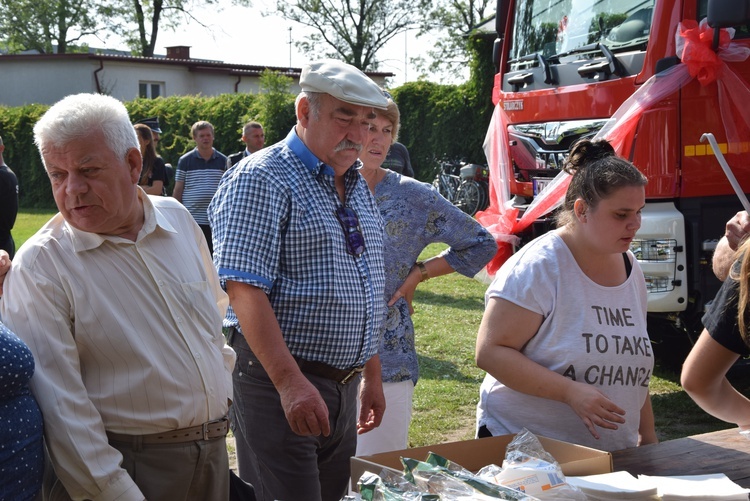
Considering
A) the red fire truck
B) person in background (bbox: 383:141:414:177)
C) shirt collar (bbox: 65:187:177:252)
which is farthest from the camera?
person in background (bbox: 383:141:414:177)

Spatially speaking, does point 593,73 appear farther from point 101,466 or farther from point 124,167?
point 101,466

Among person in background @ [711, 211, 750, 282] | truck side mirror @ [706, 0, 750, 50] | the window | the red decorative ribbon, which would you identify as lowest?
person in background @ [711, 211, 750, 282]

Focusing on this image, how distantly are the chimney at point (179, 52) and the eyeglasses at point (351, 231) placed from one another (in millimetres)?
38274

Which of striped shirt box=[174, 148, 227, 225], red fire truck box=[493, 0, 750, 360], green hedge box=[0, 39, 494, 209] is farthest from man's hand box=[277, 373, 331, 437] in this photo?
green hedge box=[0, 39, 494, 209]

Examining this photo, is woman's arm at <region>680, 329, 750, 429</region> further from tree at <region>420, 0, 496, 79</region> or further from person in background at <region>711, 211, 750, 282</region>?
tree at <region>420, 0, 496, 79</region>

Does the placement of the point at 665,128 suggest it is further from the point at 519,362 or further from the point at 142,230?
the point at 142,230

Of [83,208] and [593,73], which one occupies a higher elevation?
[593,73]

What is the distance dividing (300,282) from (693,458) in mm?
1287

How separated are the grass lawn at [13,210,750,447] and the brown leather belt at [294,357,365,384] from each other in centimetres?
271

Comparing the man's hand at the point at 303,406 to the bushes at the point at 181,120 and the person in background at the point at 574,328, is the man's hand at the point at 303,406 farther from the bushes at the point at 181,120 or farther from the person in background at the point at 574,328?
the bushes at the point at 181,120

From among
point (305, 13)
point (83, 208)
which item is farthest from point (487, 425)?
point (305, 13)

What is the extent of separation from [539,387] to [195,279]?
3.59 feet

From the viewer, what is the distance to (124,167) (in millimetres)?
2346

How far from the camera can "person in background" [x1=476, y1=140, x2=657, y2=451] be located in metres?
2.72
